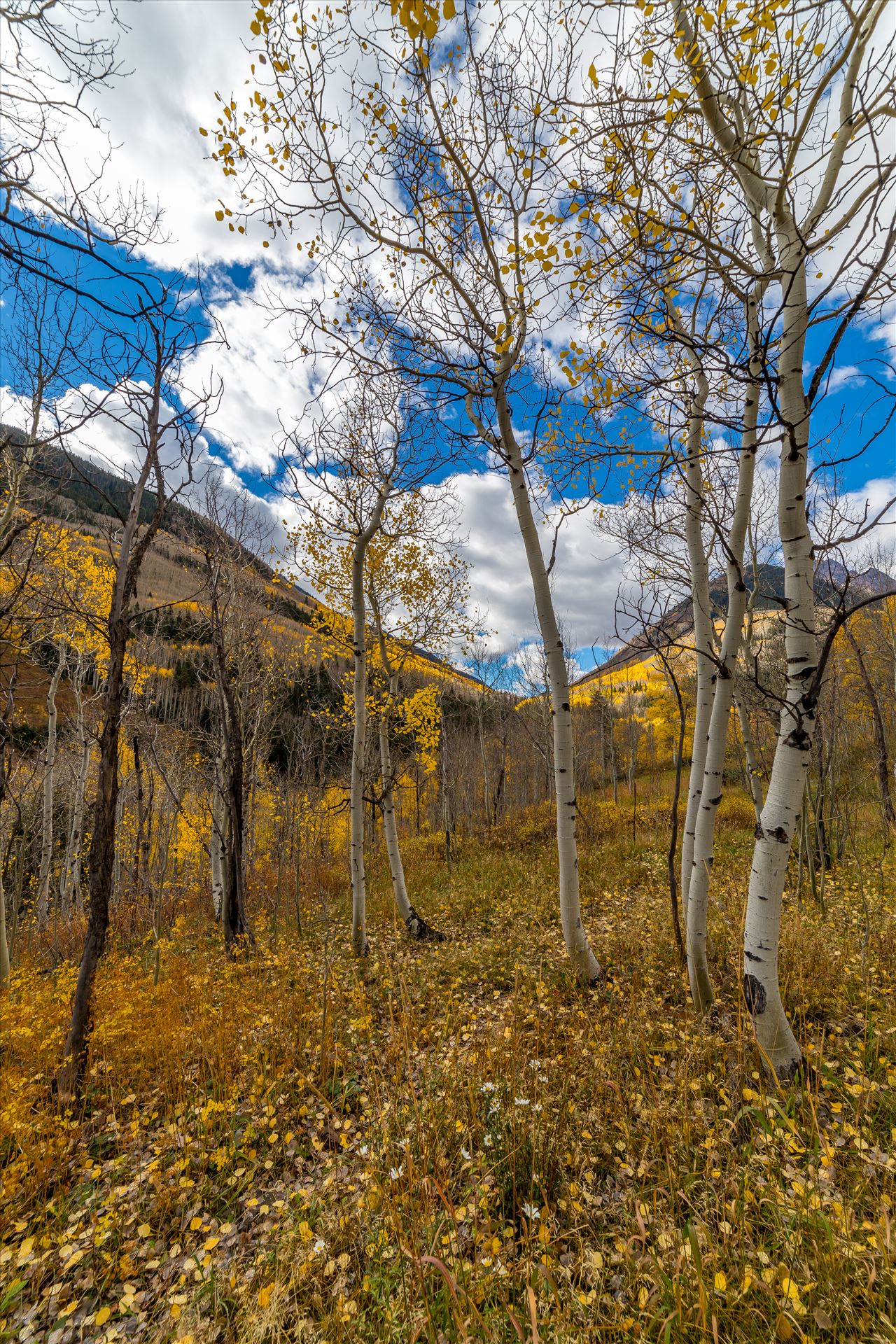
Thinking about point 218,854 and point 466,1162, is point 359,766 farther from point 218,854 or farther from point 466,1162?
point 218,854

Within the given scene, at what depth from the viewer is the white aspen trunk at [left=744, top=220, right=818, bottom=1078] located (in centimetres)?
261

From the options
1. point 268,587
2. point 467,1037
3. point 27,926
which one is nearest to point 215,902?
point 27,926

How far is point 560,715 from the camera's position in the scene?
4543 mm

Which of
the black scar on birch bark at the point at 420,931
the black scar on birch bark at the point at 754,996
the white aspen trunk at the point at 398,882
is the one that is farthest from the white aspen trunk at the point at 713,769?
the black scar on birch bark at the point at 420,931

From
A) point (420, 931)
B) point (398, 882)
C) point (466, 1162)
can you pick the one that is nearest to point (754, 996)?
point (466, 1162)

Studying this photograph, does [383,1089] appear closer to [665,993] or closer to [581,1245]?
[581,1245]

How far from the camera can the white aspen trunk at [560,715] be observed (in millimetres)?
4453

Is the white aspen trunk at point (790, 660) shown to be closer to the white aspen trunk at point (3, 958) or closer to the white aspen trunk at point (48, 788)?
the white aspen trunk at point (3, 958)

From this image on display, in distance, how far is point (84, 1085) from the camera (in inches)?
147

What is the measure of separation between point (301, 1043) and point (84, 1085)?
66.1 inches

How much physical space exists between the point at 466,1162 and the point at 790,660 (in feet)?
11.1

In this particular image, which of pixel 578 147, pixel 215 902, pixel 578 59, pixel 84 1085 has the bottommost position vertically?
pixel 215 902

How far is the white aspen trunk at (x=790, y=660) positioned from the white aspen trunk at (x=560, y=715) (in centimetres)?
176

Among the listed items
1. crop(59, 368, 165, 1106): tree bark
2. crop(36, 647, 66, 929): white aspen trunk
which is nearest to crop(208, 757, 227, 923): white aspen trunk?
crop(36, 647, 66, 929): white aspen trunk
